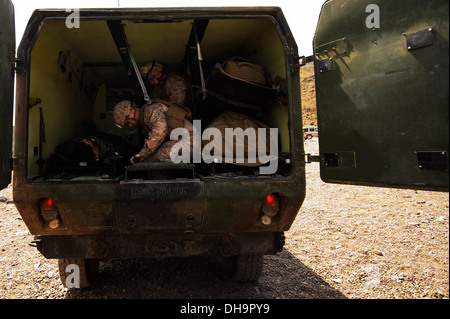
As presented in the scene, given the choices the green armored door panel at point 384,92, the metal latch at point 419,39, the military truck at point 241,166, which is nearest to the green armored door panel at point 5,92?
the military truck at point 241,166

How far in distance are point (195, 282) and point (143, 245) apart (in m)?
0.84

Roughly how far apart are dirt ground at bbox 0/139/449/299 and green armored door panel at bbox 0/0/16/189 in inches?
48.2

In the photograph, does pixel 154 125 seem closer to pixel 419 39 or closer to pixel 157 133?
pixel 157 133

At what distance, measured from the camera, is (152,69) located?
355cm

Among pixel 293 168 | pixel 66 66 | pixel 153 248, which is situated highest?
pixel 66 66

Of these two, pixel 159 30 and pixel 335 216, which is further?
pixel 335 216

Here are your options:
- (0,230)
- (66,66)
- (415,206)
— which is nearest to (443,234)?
(415,206)

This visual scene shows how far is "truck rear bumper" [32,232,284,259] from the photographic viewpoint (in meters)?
2.47

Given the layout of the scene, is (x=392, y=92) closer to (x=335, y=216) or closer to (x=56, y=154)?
(x=56, y=154)

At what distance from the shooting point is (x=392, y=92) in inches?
85.4

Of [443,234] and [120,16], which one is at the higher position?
[120,16]

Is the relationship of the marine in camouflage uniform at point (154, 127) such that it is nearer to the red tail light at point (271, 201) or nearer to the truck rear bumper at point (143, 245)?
the truck rear bumper at point (143, 245)

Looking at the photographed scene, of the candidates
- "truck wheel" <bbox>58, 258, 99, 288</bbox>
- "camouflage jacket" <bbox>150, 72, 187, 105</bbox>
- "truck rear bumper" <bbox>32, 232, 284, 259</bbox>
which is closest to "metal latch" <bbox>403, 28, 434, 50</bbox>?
"truck rear bumper" <bbox>32, 232, 284, 259</bbox>

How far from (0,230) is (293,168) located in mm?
4965
